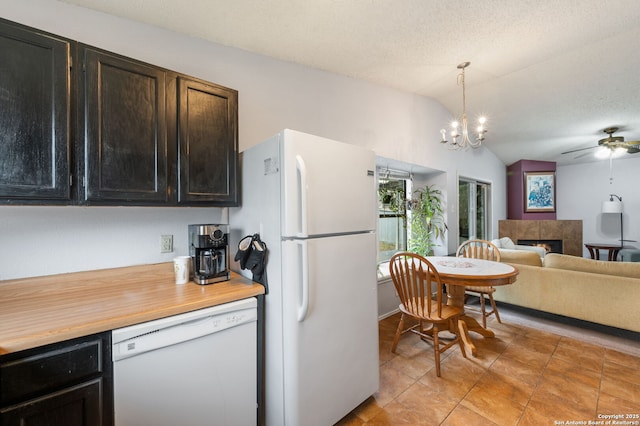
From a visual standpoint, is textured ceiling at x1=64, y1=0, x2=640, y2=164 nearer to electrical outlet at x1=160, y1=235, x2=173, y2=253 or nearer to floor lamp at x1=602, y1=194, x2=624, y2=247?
electrical outlet at x1=160, y1=235, x2=173, y2=253

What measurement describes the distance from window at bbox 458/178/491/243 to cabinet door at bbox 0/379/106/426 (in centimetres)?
502

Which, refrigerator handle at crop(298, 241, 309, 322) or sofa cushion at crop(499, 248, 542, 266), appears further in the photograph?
sofa cushion at crop(499, 248, 542, 266)

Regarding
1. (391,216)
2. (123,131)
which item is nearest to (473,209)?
(391,216)

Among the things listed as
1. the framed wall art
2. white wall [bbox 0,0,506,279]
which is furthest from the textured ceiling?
the framed wall art

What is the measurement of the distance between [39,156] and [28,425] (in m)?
1.05

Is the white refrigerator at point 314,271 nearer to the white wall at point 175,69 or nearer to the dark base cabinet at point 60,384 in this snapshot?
the white wall at point 175,69

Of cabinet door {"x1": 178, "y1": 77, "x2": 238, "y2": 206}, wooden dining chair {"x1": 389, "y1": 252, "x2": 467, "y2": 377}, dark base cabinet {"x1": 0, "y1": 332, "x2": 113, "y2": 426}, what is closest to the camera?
dark base cabinet {"x1": 0, "y1": 332, "x2": 113, "y2": 426}

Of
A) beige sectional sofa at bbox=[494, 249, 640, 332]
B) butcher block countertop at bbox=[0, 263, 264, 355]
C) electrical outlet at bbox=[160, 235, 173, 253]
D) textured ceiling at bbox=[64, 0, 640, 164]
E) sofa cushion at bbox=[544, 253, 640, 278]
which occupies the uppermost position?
textured ceiling at bbox=[64, 0, 640, 164]

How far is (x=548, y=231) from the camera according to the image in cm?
A: 607

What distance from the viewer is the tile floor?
169 cm

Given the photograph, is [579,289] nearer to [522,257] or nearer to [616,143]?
[522,257]

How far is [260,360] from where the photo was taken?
4.92ft

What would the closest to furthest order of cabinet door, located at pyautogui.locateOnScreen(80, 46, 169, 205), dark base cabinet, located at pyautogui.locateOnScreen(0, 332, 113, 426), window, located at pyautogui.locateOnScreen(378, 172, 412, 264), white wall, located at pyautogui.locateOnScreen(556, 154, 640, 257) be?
dark base cabinet, located at pyautogui.locateOnScreen(0, 332, 113, 426) < cabinet door, located at pyautogui.locateOnScreen(80, 46, 169, 205) < window, located at pyautogui.locateOnScreen(378, 172, 412, 264) < white wall, located at pyautogui.locateOnScreen(556, 154, 640, 257)

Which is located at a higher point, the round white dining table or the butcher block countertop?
the butcher block countertop
